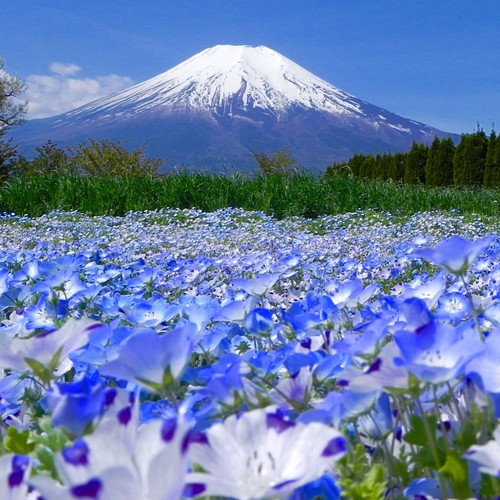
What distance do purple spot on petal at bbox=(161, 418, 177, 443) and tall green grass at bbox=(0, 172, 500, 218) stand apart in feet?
37.7

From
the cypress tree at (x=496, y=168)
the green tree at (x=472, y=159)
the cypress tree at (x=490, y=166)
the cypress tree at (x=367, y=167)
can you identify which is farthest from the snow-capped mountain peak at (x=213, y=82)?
the cypress tree at (x=496, y=168)

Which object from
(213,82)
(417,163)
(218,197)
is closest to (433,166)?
(417,163)

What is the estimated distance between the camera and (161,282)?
322 centimetres

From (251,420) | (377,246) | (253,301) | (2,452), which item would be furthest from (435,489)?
(377,246)

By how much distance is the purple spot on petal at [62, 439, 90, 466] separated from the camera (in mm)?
576

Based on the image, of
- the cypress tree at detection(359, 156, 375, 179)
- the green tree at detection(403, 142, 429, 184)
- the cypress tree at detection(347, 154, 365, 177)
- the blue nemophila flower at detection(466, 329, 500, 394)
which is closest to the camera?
the blue nemophila flower at detection(466, 329, 500, 394)

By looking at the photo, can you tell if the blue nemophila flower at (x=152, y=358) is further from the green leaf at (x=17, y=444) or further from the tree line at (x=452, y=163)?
the tree line at (x=452, y=163)

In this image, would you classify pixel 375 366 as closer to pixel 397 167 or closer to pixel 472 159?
pixel 472 159

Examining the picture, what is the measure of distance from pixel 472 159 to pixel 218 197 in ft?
44.0

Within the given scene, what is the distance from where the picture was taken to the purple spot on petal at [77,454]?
0.58 meters

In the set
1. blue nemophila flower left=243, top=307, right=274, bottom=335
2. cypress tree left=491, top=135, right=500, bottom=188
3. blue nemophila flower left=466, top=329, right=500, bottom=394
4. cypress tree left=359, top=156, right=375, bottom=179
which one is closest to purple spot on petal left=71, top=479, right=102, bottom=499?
blue nemophila flower left=466, top=329, right=500, bottom=394

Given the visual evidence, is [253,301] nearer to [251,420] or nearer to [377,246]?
[251,420]

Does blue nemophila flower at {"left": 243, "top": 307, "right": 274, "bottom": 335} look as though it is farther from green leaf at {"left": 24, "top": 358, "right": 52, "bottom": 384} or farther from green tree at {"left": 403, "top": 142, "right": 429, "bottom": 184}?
green tree at {"left": 403, "top": 142, "right": 429, "bottom": 184}

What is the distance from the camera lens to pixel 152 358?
2.47ft
